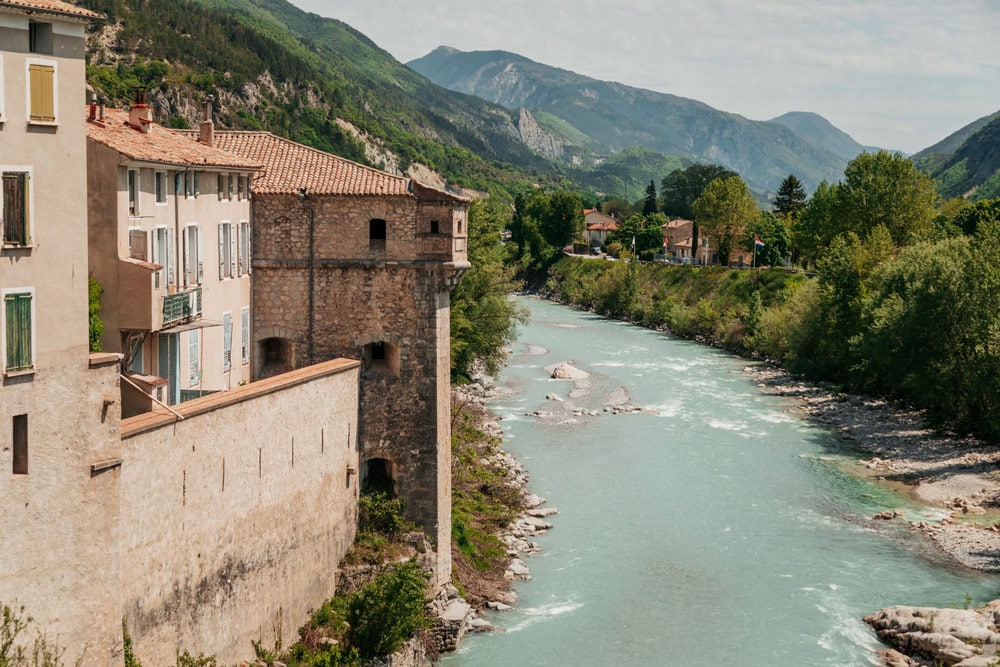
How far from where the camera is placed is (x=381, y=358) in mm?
21812

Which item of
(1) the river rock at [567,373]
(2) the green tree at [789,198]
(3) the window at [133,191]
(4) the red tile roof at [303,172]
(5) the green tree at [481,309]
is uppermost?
(2) the green tree at [789,198]

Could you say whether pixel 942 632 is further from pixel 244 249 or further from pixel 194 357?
pixel 244 249

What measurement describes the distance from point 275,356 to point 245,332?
36.6 inches

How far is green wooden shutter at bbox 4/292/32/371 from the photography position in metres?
11.7

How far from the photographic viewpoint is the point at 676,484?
107 feet

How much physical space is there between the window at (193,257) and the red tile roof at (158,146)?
115 centimetres

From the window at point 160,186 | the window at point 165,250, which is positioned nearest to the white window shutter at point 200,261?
the window at point 165,250

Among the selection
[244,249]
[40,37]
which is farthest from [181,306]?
[40,37]

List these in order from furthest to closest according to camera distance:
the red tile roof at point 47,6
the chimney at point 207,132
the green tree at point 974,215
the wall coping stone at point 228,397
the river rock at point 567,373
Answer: the green tree at point 974,215 → the river rock at point 567,373 → the chimney at point 207,132 → the wall coping stone at point 228,397 → the red tile roof at point 47,6

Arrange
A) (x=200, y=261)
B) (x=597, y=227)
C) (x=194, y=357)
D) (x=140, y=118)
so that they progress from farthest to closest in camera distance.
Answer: (x=597, y=227)
(x=140, y=118)
(x=200, y=261)
(x=194, y=357)

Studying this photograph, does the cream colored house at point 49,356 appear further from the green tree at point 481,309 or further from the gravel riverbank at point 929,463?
the green tree at point 481,309

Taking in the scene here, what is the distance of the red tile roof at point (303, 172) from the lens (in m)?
21.3

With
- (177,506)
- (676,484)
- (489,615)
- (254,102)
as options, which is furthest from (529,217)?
(177,506)

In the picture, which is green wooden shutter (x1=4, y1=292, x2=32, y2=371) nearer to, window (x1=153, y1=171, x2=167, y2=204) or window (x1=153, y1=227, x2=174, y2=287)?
window (x1=153, y1=227, x2=174, y2=287)
